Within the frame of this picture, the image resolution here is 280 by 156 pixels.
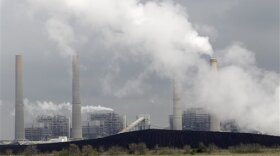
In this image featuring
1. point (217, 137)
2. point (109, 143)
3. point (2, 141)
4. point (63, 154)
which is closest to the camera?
point (63, 154)

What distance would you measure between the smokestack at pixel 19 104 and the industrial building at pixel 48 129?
26.2 metres

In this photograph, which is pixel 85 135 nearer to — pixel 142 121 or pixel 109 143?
pixel 142 121

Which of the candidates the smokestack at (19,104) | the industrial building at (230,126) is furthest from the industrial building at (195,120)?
the smokestack at (19,104)

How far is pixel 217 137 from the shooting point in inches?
3381

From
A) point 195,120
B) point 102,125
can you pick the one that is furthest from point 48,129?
point 195,120

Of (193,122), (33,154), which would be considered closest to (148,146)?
(33,154)

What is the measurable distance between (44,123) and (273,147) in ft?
242

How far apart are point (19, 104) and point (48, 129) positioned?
1350 inches

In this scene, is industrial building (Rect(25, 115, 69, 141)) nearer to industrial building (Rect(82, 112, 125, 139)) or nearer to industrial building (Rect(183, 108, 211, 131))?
industrial building (Rect(82, 112, 125, 139))

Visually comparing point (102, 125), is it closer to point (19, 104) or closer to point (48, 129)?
point (48, 129)

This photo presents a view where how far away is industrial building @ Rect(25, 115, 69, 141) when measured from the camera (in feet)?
449

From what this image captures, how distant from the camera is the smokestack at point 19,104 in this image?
102m

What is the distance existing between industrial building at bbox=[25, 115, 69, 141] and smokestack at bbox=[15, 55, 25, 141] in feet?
86.0

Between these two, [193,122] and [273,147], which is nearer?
[273,147]
